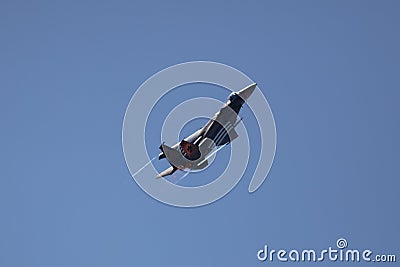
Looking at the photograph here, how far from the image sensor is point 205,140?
17.8m

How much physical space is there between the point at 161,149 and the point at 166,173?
3.63 ft

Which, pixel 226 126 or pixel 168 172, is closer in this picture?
pixel 226 126

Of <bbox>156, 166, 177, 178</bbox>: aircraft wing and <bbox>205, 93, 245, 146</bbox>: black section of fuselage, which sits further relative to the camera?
<bbox>156, 166, 177, 178</bbox>: aircraft wing

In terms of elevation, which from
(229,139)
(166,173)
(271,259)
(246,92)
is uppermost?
(246,92)

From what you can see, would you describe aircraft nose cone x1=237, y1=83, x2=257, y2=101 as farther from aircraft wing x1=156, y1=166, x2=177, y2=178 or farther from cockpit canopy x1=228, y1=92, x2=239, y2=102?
aircraft wing x1=156, y1=166, x2=177, y2=178

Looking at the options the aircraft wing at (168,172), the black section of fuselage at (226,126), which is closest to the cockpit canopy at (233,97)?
the black section of fuselage at (226,126)

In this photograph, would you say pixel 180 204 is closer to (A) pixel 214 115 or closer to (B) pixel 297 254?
(A) pixel 214 115

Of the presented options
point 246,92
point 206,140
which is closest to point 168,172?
point 206,140

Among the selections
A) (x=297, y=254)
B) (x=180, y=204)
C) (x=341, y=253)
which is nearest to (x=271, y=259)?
(x=297, y=254)

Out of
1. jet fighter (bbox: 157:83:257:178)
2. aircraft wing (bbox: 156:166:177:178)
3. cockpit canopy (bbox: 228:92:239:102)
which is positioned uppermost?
cockpit canopy (bbox: 228:92:239:102)

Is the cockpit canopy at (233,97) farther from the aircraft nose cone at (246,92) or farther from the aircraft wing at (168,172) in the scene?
the aircraft wing at (168,172)

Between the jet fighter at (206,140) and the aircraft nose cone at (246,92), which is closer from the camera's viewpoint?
the jet fighter at (206,140)

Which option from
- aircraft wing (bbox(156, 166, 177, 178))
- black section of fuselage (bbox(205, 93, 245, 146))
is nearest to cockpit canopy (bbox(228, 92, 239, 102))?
black section of fuselage (bbox(205, 93, 245, 146))

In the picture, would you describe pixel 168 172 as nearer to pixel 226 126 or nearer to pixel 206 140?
pixel 206 140
